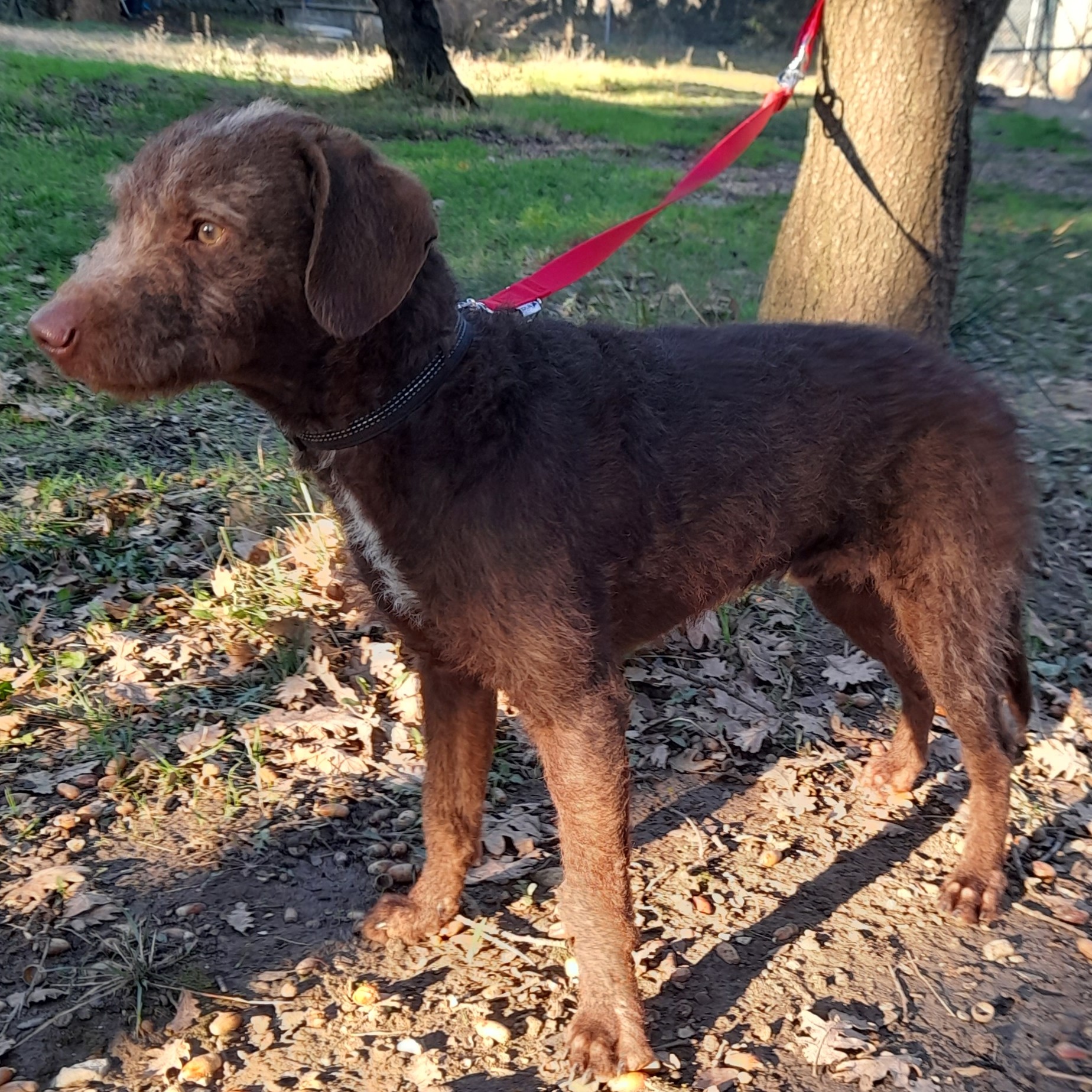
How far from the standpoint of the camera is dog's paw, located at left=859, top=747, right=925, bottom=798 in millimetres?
3809

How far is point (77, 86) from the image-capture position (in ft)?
43.0

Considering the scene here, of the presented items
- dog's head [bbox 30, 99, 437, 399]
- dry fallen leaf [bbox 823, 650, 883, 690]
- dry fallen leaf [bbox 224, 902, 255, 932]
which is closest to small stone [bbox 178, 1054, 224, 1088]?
dry fallen leaf [bbox 224, 902, 255, 932]

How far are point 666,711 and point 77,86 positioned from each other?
41.2 feet

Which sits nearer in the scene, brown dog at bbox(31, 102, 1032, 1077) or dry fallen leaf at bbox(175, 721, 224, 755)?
brown dog at bbox(31, 102, 1032, 1077)

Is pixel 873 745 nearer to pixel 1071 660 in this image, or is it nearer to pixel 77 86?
pixel 1071 660

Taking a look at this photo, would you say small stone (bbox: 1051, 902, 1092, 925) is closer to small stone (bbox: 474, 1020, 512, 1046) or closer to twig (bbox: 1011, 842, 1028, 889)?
twig (bbox: 1011, 842, 1028, 889)

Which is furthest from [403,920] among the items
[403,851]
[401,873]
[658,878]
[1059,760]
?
[1059,760]

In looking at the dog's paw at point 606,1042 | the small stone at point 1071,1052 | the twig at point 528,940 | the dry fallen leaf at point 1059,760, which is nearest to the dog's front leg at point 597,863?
the dog's paw at point 606,1042

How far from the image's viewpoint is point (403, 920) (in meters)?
3.09

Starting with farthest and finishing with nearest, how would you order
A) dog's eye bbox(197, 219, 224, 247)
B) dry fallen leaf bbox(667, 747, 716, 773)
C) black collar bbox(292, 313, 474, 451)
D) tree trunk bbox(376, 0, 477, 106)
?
tree trunk bbox(376, 0, 477, 106) → dry fallen leaf bbox(667, 747, 716, 773) → black collar bbox(292, 313, 474, 451) → dog's eye bbox(197, 219, 224, 247)

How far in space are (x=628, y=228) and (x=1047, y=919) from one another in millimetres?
2621

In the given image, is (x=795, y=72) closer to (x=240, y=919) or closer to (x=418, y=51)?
(x=240, y=919)

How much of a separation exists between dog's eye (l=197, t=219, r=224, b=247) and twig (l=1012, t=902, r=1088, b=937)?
3.06 metres

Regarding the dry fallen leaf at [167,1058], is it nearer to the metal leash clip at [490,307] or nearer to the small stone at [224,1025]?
the small stone at [224,1025]
